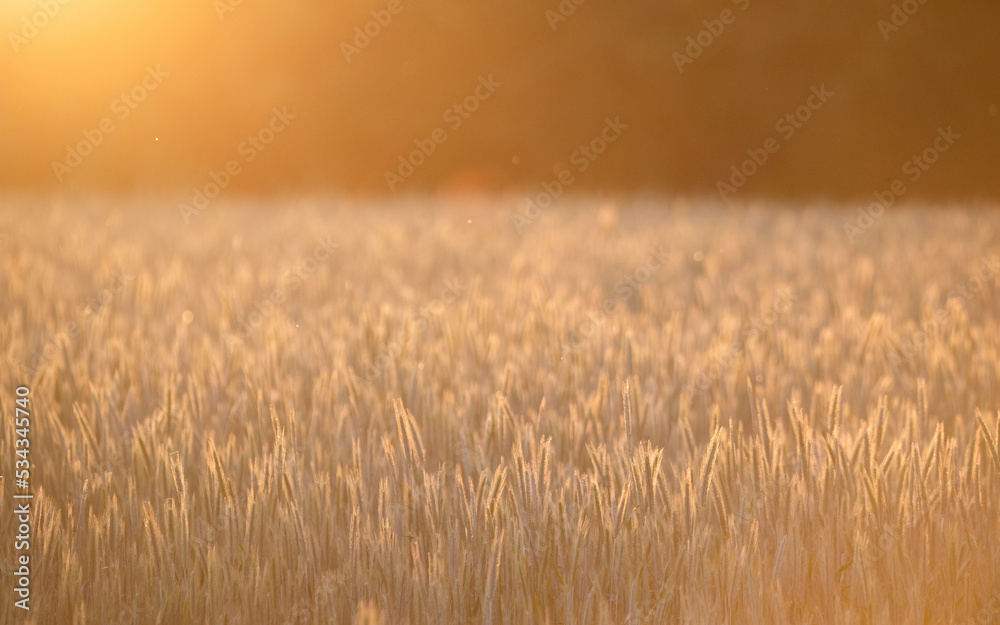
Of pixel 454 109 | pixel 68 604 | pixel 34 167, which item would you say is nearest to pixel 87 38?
pixel 34 167

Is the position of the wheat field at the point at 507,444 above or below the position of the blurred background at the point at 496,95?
below

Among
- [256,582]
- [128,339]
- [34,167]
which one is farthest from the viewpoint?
[34,167]

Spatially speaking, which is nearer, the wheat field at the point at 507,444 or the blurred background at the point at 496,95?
the wheat field at the point at 507,444

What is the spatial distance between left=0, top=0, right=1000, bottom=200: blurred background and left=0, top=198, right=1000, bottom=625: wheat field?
17.6 ft

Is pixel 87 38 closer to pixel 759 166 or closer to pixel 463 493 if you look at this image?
pixel 759 166

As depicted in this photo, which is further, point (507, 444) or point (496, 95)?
point (496, 95)

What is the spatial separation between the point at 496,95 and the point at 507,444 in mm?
8130

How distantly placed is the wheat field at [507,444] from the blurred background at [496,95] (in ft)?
17.6

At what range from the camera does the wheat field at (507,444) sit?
3.72ft

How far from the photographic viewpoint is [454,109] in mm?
9055

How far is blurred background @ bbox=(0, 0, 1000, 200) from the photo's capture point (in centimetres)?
830

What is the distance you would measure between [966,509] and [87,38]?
32.8 feet

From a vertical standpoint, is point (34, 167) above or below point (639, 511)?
above

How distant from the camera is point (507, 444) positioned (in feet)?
5.22
